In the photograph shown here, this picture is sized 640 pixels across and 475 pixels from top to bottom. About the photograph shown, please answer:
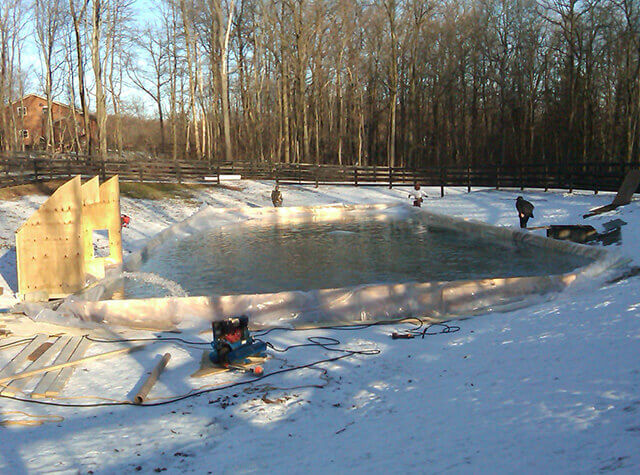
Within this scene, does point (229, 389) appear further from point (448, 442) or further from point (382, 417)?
point (448, 442)

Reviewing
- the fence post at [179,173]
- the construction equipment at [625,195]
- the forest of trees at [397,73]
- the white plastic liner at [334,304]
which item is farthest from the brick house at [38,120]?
the white plastic liner at [334,304]

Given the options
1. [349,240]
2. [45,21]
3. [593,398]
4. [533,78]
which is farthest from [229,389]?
[45,21]

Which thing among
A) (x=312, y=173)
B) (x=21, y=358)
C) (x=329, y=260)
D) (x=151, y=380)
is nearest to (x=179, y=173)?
(x=312, y=173)

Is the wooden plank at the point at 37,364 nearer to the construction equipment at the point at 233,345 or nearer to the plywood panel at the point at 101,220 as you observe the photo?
the construction equipment at the point at 233,345

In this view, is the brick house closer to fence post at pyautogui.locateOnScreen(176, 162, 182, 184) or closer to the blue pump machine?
fence post at pyautogui.locateOnScreen(176, 162, 182, 184)

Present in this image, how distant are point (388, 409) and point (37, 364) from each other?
3.77 m

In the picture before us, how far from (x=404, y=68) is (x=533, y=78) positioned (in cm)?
1215

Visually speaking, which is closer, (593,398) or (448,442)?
(448,442)

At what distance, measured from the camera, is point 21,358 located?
591 centimetres

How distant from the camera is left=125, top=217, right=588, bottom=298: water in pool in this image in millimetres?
9992

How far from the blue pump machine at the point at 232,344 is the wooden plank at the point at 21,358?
2002 millimetres

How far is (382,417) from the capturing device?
458 cm

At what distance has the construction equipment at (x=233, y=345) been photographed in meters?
5.77

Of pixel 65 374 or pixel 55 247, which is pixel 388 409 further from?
pixel 55 247
